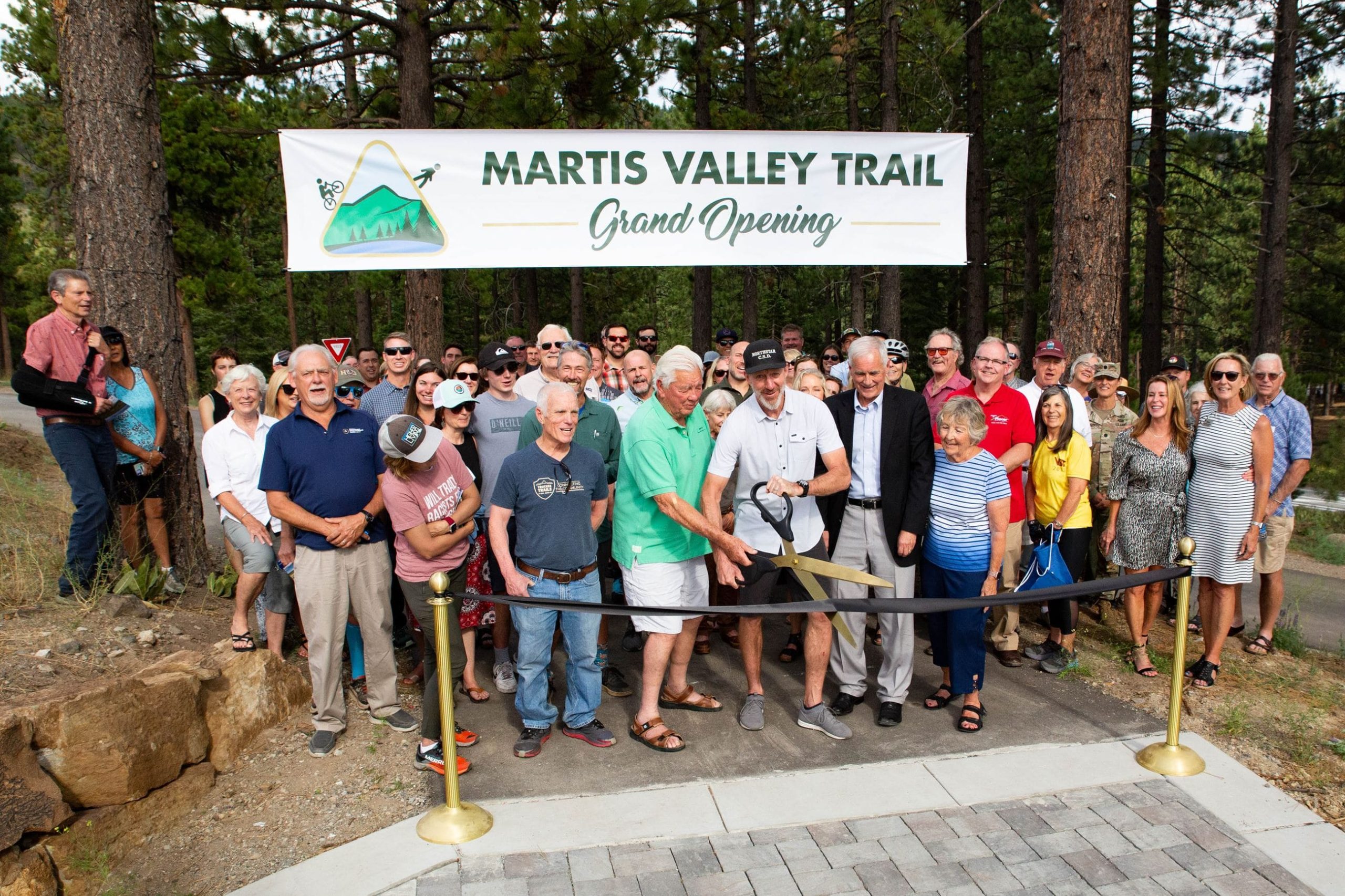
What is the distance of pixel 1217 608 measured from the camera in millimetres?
5184

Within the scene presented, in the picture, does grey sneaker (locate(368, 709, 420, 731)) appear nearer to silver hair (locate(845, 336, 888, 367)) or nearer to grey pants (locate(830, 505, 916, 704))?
grey pants (locate(830, 505, 916, 704))

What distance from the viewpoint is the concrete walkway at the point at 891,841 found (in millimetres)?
3205

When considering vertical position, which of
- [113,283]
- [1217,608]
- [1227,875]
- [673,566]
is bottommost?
[1227,875]

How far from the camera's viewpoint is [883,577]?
15.1ft

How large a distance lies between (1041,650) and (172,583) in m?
5.63

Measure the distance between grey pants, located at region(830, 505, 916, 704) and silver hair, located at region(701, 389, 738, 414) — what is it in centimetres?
85

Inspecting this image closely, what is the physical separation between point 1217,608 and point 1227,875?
2395 millimetres

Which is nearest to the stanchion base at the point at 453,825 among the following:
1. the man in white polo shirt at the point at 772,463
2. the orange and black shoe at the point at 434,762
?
the orange and black shoe at the point at 434,762

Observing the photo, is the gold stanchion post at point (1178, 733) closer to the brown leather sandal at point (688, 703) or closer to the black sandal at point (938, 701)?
the black sandal at point (938, 701)

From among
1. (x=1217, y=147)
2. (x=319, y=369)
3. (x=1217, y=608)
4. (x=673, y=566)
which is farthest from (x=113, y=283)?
(x=1217, y=147)

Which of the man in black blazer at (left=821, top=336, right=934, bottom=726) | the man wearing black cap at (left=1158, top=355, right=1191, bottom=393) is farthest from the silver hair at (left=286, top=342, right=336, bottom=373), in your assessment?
the man wearing black cap at (left=1158, top=355, right=1191, bottom=393)

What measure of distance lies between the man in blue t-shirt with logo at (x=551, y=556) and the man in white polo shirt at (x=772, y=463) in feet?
2.11

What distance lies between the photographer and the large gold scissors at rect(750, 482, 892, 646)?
4215mm

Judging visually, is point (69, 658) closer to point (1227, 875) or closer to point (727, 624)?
point (727, 624)
